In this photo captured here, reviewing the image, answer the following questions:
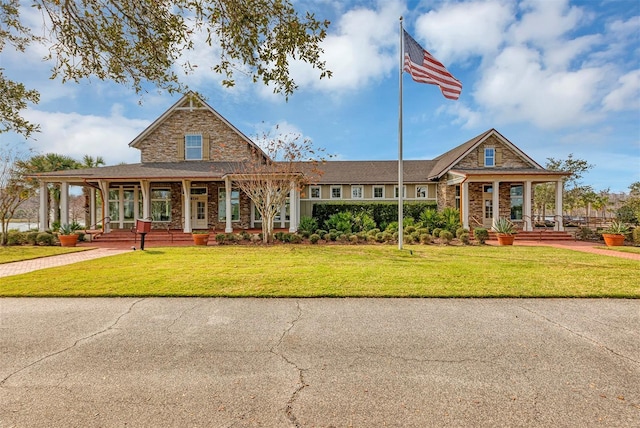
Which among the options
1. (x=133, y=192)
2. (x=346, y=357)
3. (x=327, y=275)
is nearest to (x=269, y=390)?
(x=346, y=357)

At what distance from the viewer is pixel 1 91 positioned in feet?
23.5

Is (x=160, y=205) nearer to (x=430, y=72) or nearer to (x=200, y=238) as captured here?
(x=200, y=238)

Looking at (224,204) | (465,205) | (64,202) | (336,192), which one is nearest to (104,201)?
(64,202)

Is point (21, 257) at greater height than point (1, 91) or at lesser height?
lesser

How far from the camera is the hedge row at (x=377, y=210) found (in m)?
22.2

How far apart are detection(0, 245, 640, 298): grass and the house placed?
8.65 m

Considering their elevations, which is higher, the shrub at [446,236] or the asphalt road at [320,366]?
the shrub at [446,236]

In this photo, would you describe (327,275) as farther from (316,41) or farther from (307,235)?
(307,235)

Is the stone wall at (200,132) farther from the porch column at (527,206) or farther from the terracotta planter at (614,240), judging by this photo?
the terracotta planter at (614,240)

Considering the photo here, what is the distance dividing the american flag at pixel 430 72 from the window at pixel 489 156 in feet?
41.3

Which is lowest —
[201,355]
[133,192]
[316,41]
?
[201,355]

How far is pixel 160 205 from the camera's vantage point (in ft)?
68.6

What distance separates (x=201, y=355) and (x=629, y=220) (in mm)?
29410

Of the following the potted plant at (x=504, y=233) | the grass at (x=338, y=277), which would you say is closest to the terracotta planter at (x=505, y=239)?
the potted plant at (x=504, y=233)
